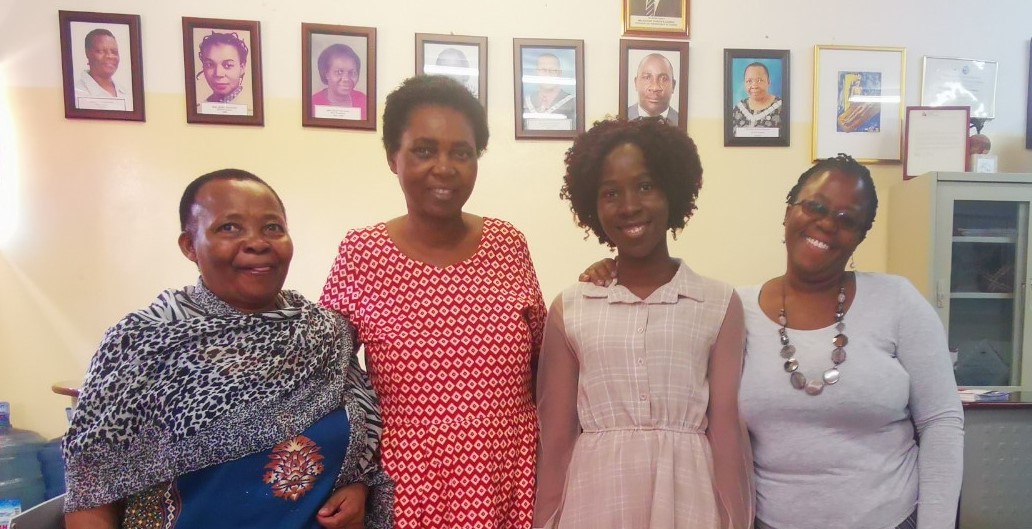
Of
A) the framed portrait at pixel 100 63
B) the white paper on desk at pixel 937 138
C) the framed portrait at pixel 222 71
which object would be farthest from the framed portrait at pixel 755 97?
the framed portrait at pixel 100 63

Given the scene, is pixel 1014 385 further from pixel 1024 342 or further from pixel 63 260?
pixel 63 260

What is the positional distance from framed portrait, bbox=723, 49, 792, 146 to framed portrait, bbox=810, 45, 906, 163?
0.15 meters

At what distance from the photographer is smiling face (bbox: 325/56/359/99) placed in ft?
7.28

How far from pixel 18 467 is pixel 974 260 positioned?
382 centimetres

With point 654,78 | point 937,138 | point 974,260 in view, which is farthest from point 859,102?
point 654,78

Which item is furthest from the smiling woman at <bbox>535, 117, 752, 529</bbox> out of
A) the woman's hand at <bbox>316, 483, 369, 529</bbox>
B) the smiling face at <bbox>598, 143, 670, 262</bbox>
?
the woman's hand at <bbox>316, 483, 369, 529</bbox>

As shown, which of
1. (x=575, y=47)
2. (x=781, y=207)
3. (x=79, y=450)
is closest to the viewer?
(x=79, y=450)

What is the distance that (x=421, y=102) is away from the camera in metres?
1.18

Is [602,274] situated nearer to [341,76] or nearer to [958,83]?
[341,76]

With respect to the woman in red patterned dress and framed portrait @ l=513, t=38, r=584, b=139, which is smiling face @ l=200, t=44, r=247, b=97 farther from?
the woman in red patterned dress

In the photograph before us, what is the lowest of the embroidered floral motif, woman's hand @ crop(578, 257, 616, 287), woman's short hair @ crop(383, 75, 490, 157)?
the embroidered floral motif

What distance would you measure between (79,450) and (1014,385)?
10.6ft

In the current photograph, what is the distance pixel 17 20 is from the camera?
6.97 feet

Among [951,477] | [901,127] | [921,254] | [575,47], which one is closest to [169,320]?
[951,477]
